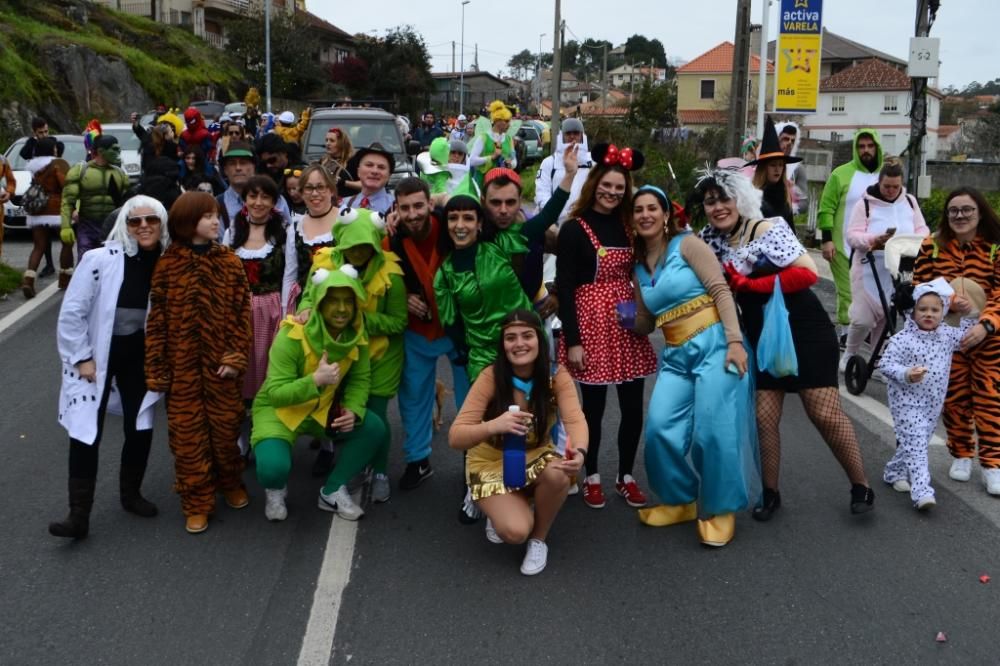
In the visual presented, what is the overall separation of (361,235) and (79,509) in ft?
6.46

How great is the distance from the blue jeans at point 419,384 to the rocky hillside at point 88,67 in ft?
77.2

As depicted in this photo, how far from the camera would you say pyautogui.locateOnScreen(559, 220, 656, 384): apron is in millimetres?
4938

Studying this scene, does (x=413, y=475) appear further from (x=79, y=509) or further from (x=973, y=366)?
(x=973, y=366)

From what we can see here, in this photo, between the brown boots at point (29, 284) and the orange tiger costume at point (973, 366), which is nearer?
the orange tiger costume at point (973, 366)

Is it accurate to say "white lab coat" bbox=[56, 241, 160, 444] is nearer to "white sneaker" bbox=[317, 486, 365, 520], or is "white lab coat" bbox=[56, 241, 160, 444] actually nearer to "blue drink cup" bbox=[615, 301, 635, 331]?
"white sneaker" bbox=[317, 486, 365, 520]

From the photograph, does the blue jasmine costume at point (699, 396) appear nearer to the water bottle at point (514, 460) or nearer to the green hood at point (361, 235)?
the water bottle at point (514, 460)

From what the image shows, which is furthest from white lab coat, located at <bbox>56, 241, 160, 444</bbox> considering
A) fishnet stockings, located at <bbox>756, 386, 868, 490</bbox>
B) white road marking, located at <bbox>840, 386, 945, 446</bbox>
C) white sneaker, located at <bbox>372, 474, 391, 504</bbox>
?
white road marking, located at <bbox>840, 386, 945, 446</bbox>

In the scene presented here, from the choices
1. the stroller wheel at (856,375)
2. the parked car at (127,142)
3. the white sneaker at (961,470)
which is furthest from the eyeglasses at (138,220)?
the parked car at (127,142)

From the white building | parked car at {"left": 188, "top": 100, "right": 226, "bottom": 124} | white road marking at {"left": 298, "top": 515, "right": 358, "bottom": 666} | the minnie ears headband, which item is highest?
the white building

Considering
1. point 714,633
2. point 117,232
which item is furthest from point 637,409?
point 117,232

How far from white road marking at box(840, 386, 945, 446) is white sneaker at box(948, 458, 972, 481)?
77 cm

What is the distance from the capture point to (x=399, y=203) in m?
5.05

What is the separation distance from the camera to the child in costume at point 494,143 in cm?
1084

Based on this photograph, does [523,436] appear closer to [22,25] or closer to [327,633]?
[327,633]
